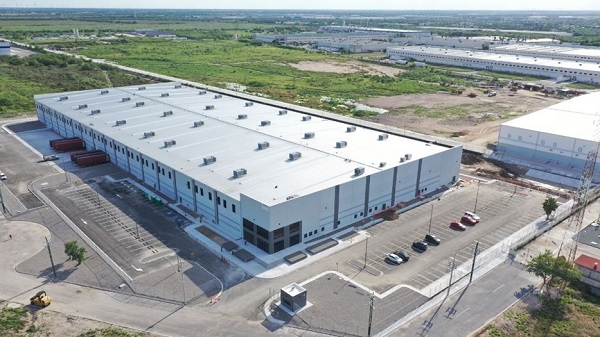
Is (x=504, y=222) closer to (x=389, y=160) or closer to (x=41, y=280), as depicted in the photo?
(x=389, y=160)

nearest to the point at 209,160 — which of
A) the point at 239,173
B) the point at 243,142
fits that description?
the point at 239,173

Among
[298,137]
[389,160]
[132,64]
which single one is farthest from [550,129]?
[132,64]

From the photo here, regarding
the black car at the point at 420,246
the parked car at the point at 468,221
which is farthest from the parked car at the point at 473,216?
the black car at the point at 420,246

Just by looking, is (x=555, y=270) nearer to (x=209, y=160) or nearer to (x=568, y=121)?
(x=209, y=160)

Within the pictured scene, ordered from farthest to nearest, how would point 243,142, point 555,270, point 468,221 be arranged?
point 243,142, point 468,221, point 555,270

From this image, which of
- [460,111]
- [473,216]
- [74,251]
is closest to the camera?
[74,251]

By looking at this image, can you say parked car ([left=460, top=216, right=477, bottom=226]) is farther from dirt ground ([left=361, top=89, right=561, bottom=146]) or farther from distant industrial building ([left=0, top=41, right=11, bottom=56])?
distant industrial building ([left=0, top=41, right=11, bottom=56])

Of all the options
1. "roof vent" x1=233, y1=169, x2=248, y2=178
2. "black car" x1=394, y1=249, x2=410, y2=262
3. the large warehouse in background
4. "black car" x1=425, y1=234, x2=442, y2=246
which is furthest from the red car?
"roof vent" x1=233, y1=169, x2=248, y2=178
